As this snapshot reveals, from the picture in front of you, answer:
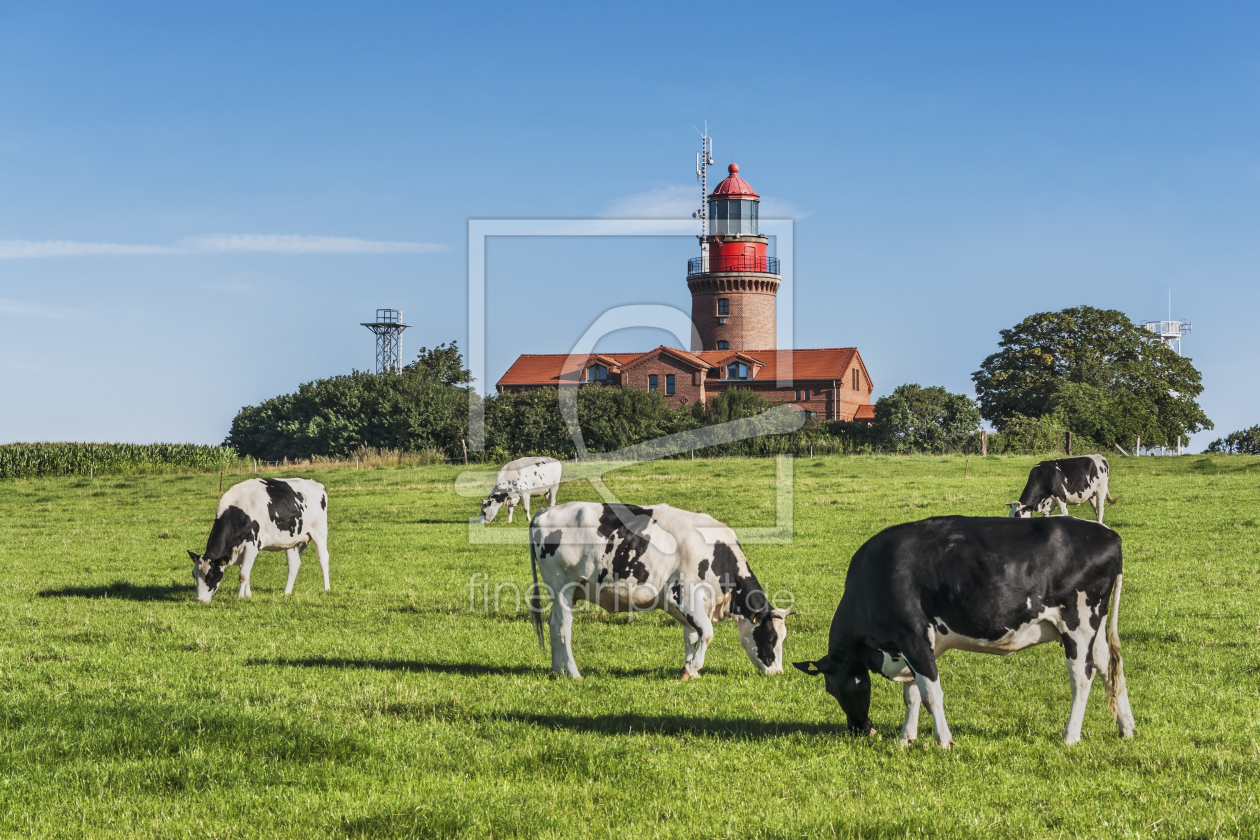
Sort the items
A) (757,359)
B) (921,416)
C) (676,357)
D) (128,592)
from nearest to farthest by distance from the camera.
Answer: (128,592) → (921,416) → (676,357) → (757,359)

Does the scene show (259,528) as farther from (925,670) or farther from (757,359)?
(757,359)

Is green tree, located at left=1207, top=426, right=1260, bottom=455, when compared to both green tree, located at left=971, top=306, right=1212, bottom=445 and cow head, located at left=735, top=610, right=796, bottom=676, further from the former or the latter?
cow head, located at left=735, top=610, right=796, bottom=676

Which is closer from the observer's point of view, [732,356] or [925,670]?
[925,670]

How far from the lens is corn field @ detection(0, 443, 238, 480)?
Result: 48.2 metres

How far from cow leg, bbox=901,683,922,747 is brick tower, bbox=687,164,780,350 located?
71.7 meters

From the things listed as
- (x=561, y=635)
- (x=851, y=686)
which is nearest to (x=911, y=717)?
(x=851, y=686)

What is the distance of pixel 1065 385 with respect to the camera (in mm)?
66500

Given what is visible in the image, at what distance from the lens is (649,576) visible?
1083 centimetres

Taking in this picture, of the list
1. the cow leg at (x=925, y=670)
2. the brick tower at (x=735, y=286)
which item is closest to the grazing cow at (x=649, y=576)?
the cow leg at (x=925, y=670)

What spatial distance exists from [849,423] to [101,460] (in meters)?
45.3

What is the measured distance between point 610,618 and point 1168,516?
1671cm

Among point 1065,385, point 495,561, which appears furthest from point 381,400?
point 495,561

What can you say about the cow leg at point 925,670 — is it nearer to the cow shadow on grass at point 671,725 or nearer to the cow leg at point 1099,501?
the cow shadow on grass at point 671,725

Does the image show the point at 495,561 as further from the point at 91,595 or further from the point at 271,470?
the point at 271,470
